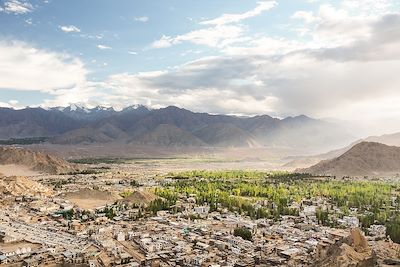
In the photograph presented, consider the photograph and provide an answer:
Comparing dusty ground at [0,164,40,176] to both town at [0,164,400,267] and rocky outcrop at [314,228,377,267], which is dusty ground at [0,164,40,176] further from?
rocky outcrop at [314,228,377,267]

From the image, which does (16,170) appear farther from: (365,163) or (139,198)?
(365,163)

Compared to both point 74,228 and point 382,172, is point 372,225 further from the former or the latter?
point 382,172

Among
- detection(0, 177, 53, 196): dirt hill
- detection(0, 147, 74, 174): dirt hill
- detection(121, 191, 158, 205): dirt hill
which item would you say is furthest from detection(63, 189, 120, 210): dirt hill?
detection(0, 147, 74, 174): dirt hill

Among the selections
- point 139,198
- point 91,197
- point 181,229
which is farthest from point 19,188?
point 181,229

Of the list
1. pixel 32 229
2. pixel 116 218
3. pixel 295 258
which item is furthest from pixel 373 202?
pixel 32 229

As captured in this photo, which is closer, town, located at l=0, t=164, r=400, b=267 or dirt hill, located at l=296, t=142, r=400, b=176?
town, located at l=0, t=164, r=400, b=267

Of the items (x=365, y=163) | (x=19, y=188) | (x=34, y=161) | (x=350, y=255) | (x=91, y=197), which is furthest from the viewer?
(x=34, y=161)

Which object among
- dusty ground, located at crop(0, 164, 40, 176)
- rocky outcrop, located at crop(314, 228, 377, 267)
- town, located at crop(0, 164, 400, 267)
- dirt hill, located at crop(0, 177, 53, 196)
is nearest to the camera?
rocky outcrop, located at crop(314, 228, 377, 267)
